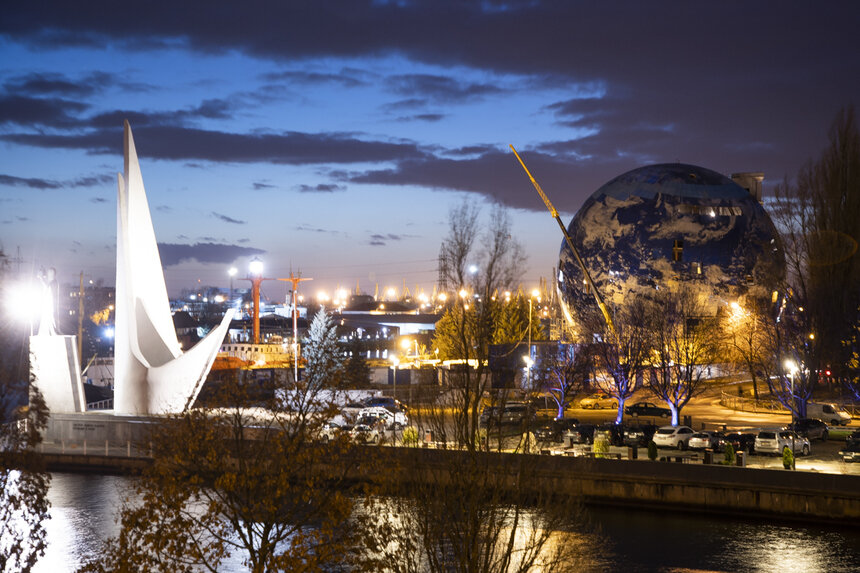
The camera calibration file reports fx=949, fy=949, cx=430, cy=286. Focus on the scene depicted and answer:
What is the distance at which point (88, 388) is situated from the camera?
169 ft

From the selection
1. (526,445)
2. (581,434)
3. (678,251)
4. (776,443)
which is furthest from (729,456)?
(678,251)

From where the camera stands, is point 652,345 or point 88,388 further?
point 88,388

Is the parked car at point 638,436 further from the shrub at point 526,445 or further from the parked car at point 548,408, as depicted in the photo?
the shrub at point 526,445

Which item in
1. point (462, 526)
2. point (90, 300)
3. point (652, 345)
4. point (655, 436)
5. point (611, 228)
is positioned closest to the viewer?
point (462, 526)

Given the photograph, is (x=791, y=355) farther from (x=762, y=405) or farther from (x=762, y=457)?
(x=762, y=457)

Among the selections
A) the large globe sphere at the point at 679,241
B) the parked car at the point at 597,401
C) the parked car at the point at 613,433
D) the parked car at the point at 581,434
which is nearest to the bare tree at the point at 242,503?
the parked car at the point at 581,434

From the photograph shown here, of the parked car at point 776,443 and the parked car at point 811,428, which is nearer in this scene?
the parked car at point 776,443

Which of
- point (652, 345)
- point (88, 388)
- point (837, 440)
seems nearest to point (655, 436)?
point (837, 440)

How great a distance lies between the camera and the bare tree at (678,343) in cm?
3906

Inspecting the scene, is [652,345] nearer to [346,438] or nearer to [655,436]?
[655,436]

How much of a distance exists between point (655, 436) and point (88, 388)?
106 ft

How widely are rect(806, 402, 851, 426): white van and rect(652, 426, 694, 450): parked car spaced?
9.12 metres

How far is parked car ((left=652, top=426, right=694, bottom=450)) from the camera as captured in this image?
31.8 meters

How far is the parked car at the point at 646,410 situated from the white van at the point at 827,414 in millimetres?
5703
